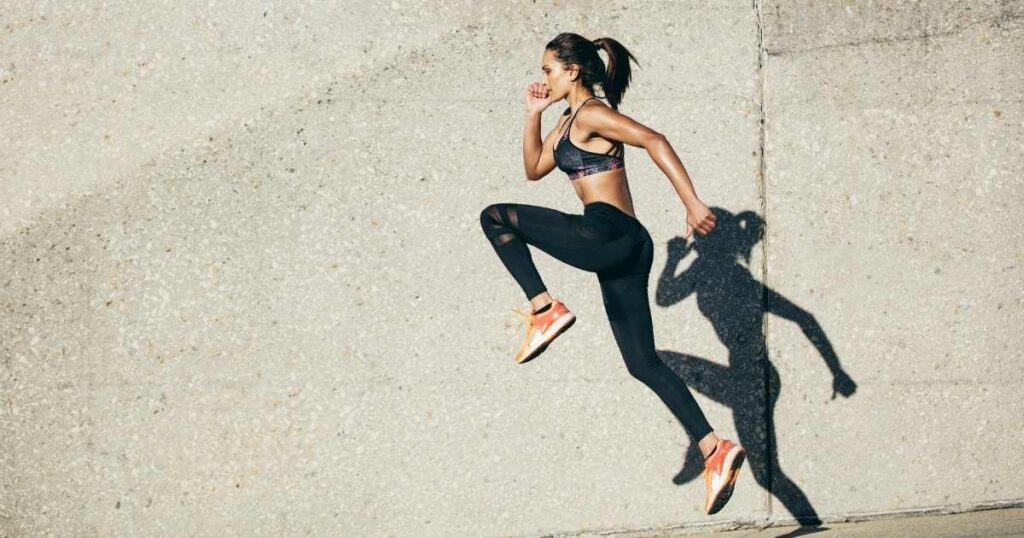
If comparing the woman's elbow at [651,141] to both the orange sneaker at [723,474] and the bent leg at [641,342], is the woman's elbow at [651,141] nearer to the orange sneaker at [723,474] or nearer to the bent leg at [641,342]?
the bent leg at [641,342]

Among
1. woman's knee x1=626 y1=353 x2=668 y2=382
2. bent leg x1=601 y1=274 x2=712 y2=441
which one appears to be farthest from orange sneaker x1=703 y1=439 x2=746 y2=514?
woman's knee x1=626 y1=353 x2=668 y2=382

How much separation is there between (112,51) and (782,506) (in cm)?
384

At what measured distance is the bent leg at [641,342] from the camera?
13.0 ft

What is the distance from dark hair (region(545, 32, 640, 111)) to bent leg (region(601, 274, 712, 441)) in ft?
2.39

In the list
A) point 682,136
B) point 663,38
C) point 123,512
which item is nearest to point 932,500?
point 682,136

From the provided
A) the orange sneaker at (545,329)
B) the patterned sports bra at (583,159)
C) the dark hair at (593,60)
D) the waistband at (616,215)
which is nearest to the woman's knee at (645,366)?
the orange sneaker at (545,329)

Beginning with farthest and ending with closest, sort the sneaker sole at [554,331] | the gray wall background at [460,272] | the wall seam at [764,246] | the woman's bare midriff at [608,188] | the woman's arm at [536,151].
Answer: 1. the wall seam at [764,246]
2. the gray wall background at [460,272]
3. the woman's arm at [536,151]
4. the woman's bare midriff at [608,188]
5. the sneaker sole at [554,331]

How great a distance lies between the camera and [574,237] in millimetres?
3826

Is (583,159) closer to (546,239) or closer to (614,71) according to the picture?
(546,239)

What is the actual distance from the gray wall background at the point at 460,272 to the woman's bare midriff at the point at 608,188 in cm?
94

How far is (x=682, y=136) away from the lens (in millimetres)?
4910

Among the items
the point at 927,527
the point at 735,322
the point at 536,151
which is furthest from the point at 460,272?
the point at 927,527

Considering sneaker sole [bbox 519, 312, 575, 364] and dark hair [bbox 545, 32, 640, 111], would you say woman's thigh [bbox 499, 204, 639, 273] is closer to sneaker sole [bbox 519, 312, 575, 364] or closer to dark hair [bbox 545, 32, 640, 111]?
sneaker sole [bbox 519, 312, 575, 364]

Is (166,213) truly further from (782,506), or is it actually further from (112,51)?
(782,506)
